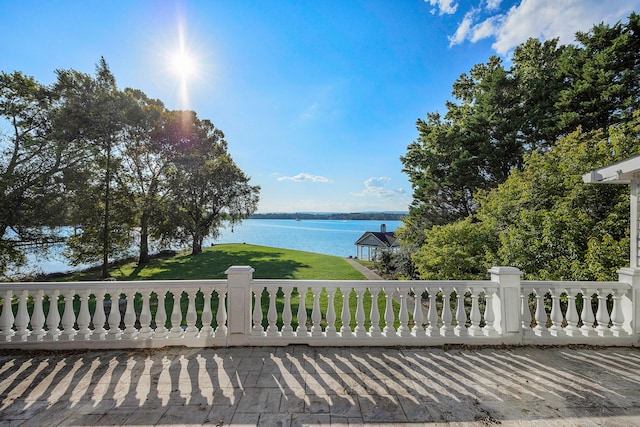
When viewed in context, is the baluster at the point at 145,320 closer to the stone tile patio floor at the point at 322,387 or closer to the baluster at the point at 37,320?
the stone tile patio floor at the point at 322,387

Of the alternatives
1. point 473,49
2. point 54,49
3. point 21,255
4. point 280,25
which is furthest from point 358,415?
point 21,255

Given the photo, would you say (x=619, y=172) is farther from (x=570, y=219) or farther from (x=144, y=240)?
(x=144, y=240)

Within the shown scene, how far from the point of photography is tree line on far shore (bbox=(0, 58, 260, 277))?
29.1ft

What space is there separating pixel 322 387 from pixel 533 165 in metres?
7.85

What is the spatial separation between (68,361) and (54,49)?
8.21m

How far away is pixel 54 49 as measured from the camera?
22.5 ft

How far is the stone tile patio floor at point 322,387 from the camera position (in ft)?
7.50

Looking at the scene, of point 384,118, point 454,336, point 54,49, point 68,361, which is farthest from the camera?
point 384,118

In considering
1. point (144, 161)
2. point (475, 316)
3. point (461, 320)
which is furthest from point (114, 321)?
point (144, 161)

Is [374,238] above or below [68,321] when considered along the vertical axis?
below

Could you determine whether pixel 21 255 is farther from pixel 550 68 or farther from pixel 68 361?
pixel 550 68

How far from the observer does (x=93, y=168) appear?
10656 millimetres

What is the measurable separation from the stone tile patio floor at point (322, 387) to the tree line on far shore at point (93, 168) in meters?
8.20

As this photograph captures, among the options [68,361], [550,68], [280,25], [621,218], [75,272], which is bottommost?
[75,272]
